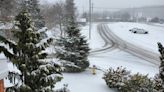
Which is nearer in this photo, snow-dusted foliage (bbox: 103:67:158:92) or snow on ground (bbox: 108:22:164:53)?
snow-dusted foliage (bbox: 103:67:158:92)

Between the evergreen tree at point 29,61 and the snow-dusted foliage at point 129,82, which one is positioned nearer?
the evergreen tree at point 29,61

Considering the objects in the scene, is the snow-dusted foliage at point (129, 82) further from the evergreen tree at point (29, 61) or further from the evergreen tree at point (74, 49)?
the evergreen tree at point (29, 61)

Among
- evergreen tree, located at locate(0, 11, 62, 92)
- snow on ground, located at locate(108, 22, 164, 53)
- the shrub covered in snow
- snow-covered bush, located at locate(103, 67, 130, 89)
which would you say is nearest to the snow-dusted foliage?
snow-covered bush, located at locate(103, 67, 130, 89)

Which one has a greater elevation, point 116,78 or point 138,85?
point 138,85

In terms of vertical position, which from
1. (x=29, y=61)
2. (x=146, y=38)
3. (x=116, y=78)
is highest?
(x=29, y=61)

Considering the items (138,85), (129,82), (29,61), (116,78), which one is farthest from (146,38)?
(29,61)

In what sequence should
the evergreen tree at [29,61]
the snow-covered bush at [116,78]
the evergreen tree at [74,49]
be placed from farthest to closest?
the evergreen tree at [74,49] → the snow-covered bush at [116,78] → the evergreen tree at [29,61]

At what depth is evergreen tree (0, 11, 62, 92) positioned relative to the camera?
10547mm

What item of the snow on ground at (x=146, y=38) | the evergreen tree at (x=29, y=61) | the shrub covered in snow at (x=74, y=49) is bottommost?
the snow on ground at (x=146, y=38)

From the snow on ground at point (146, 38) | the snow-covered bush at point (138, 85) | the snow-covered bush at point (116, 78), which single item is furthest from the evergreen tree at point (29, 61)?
the snow on ground at point (146, 38)

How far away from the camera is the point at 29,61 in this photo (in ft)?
35.7

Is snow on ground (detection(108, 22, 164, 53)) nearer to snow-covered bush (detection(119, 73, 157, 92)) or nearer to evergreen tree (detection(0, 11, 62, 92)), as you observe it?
snow-covered bush (detection(119, 73, 157, 92))

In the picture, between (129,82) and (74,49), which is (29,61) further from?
(74,49)

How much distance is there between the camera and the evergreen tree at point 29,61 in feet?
34.6
